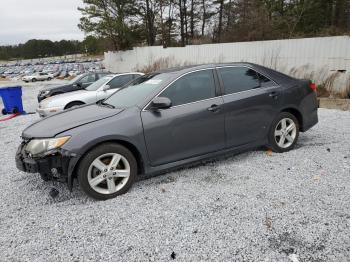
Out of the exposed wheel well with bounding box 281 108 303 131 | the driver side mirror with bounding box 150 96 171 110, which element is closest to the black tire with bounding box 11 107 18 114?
the driver side mirror with bounding box 150 96 171 110

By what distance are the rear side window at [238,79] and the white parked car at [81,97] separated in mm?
5004

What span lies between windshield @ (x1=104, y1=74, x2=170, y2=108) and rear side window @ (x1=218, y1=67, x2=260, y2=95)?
876 millimetres

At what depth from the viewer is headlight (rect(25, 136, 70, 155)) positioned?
355cm

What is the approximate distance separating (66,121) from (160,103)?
126 centimetres

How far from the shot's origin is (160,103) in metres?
3.88

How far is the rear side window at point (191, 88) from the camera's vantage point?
417 cm

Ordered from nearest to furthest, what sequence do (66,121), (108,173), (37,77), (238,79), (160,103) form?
(108,173) < (160,103) < (66,121) < (238,79) < (37,77)

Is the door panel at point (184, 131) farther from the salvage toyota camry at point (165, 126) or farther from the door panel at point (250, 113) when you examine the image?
the door panel at point (250, 113)

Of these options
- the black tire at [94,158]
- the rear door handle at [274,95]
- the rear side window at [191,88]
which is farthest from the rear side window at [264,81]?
the black tire at [94,158]

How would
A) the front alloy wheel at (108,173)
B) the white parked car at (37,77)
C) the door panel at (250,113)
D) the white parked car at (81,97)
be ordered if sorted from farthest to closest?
1. the white parked car at (37,77)
2. the white parked car at (81,97)
3. the door panel at (250,113)
4. the front alloy wheel at (108,173)

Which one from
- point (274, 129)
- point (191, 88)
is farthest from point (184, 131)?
point (274, 129)

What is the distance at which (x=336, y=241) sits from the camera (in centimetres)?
277

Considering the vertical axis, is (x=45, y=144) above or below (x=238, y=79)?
below

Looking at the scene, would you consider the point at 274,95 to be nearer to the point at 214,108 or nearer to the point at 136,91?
the point at 214,108
